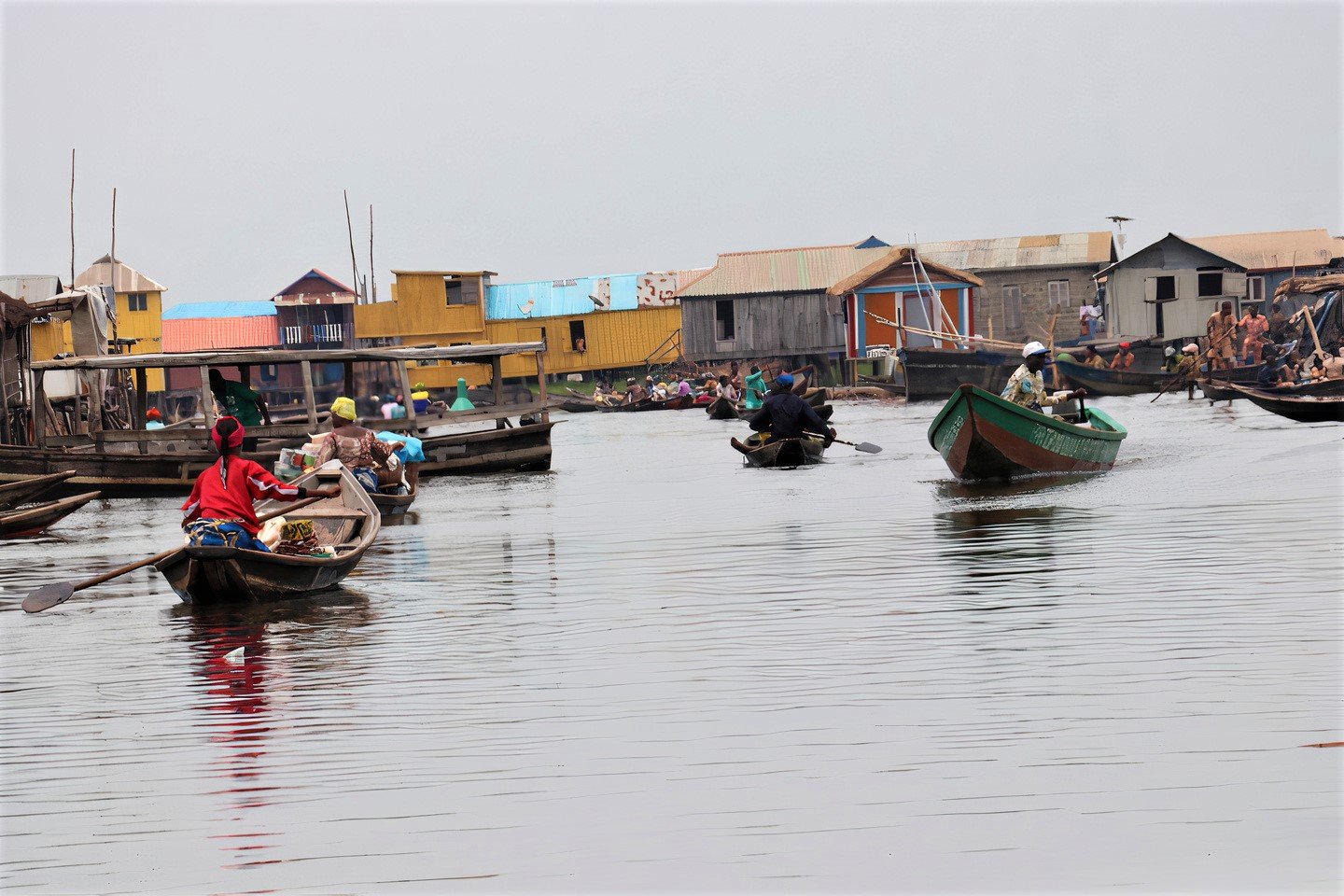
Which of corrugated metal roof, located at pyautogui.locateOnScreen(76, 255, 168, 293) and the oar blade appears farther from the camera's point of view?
corrugated metal roof, located at pyautogui.locateOnScreen(76, 255, 168, 293)

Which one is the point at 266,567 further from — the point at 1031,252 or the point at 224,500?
the point at 1031,252

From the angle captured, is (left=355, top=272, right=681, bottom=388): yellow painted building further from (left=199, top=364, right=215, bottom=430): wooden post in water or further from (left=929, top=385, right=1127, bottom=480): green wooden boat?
(left=929, top=385, right=1127, bottom=480): green wooden boat

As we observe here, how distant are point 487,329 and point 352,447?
42.3 meters

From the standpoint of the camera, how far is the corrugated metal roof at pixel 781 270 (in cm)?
5731

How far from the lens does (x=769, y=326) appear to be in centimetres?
5728

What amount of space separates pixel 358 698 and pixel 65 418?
2463 cm

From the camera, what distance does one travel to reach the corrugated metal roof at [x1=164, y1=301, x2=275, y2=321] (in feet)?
228

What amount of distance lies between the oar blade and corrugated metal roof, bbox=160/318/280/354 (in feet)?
188

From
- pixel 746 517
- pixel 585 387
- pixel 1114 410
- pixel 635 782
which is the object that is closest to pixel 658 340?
pixel 585 387

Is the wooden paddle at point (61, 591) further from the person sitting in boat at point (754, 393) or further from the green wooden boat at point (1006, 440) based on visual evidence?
the person sitting in boat at point (754, 393)

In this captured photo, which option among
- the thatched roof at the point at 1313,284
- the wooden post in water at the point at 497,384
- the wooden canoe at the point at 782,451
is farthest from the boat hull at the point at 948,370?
the wooden canoe at the point at 782,451

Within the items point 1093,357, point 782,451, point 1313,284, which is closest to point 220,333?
point 1093,357

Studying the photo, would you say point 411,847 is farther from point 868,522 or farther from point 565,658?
point 868,522

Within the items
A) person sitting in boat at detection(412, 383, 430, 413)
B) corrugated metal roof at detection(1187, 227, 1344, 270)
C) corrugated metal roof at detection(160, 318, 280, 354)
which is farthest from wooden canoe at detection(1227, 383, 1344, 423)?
corrugated metal roof at detection(160, 318, 280, 354)
